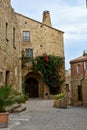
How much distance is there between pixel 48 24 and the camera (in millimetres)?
36562

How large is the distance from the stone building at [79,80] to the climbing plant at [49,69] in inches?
77.0

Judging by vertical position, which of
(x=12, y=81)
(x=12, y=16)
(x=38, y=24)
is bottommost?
(x=12, y=81)

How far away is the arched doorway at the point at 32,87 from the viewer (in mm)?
33500

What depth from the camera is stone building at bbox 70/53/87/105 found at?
31.3m

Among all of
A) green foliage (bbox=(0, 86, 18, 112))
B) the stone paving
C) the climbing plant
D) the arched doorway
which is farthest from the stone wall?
green foliage (bbox=(0, 86, 18, 112))

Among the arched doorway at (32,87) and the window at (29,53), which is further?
the arched doorway at (32,87)

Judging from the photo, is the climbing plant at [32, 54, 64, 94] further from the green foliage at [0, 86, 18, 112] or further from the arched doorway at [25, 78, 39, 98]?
the green foliage at [0, 86, 18, 112]

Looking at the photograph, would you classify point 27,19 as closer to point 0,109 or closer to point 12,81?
point 12,81

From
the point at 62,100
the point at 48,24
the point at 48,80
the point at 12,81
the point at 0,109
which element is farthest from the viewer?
the point at 48,24

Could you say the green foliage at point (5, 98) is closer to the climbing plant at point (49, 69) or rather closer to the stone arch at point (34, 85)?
the climbing plant at point (49, 69)

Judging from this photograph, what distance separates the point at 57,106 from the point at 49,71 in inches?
483

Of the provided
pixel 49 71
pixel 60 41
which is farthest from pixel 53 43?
pixel 49 71

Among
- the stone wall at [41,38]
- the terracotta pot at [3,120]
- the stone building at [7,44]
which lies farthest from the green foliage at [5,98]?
the stone wall at [41,38]

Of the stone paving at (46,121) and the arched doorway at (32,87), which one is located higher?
the arched doorway at (32,87)
